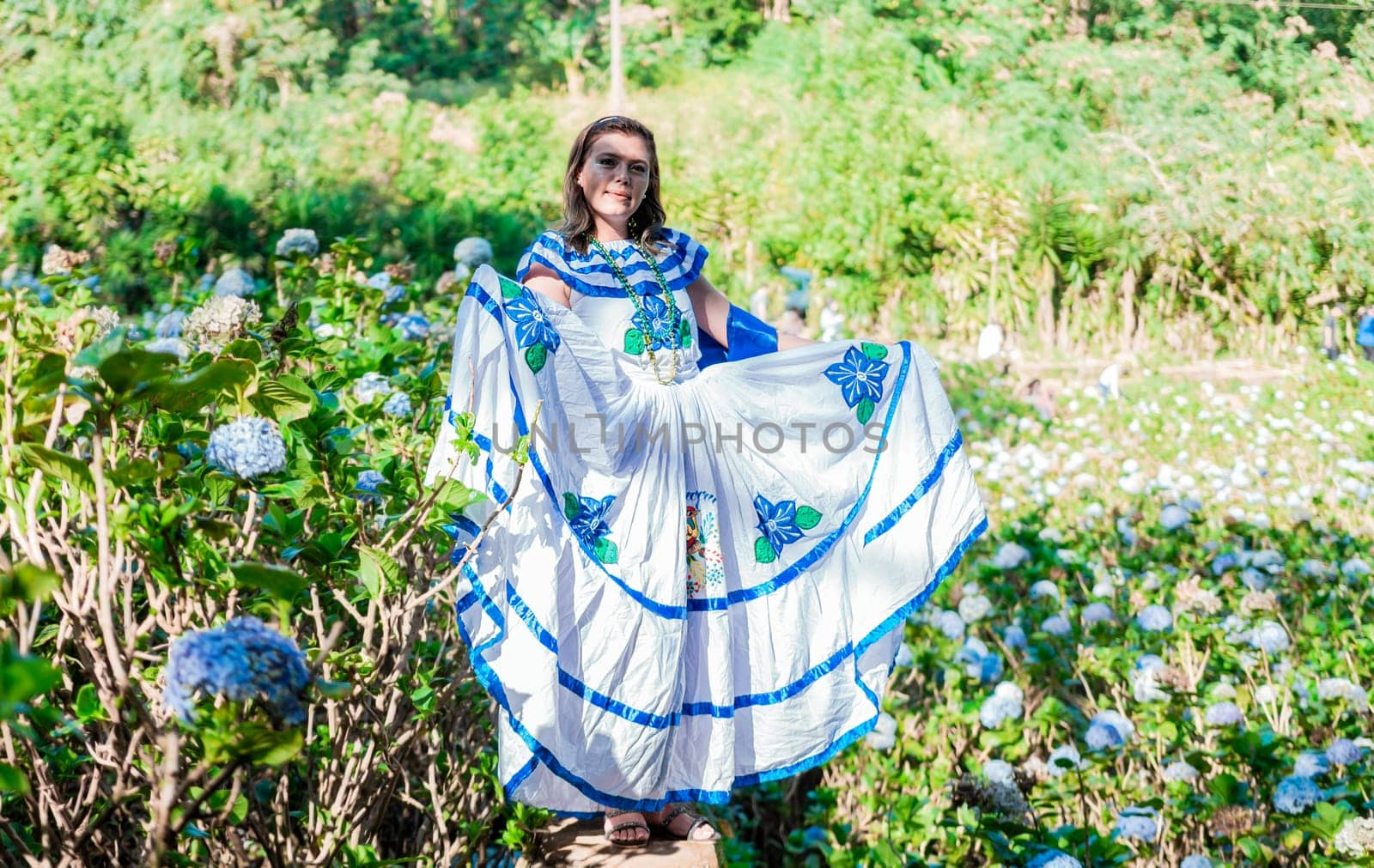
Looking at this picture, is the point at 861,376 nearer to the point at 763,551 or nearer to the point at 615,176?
the point at 763,551

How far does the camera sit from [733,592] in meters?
2.12

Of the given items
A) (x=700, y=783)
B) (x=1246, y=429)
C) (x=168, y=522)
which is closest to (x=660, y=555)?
(x=700, y=783)

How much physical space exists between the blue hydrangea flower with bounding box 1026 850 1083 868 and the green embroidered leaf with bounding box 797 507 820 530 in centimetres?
68

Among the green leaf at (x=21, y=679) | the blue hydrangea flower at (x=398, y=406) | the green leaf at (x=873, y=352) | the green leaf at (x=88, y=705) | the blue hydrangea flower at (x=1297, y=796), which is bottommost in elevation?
the blue hydrangea flower at (x=1297, y=796)

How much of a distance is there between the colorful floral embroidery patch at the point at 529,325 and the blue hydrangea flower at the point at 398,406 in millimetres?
194

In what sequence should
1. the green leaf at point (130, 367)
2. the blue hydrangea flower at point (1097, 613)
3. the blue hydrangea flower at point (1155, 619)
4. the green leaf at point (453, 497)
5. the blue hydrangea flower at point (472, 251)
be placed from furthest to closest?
the blue hydrangea flower at point (1097, 613)
the blue hydrangea flower at point (472, 251)
the blue hydrangea flower at point (1155, 619)
the green leaf at point (453, 497)
the green leaf at point (130, 367)

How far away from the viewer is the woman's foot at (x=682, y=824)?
2043 mm

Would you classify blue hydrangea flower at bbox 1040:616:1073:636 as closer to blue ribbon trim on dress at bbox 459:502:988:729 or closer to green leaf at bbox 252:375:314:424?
blue ribbon trim on dress at bbox 459:502:988:729

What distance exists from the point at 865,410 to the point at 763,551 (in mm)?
339

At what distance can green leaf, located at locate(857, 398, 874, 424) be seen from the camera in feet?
7.47

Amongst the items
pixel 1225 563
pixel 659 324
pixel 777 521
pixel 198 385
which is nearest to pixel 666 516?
pixel 777 521

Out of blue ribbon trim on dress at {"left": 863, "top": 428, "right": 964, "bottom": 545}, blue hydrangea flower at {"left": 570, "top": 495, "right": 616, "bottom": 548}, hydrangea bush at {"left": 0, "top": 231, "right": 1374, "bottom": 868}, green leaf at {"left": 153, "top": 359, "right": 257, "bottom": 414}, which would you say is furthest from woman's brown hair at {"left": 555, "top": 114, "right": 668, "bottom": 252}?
green leaf at {"left": 153, "top": 359, "right": 257, "bottom": 414}

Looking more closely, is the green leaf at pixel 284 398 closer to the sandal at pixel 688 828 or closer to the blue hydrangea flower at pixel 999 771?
the sandal at pixel 688 828

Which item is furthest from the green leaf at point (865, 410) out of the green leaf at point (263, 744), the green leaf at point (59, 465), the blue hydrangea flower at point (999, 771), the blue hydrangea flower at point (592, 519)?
the green leaf at point (263, 744)
